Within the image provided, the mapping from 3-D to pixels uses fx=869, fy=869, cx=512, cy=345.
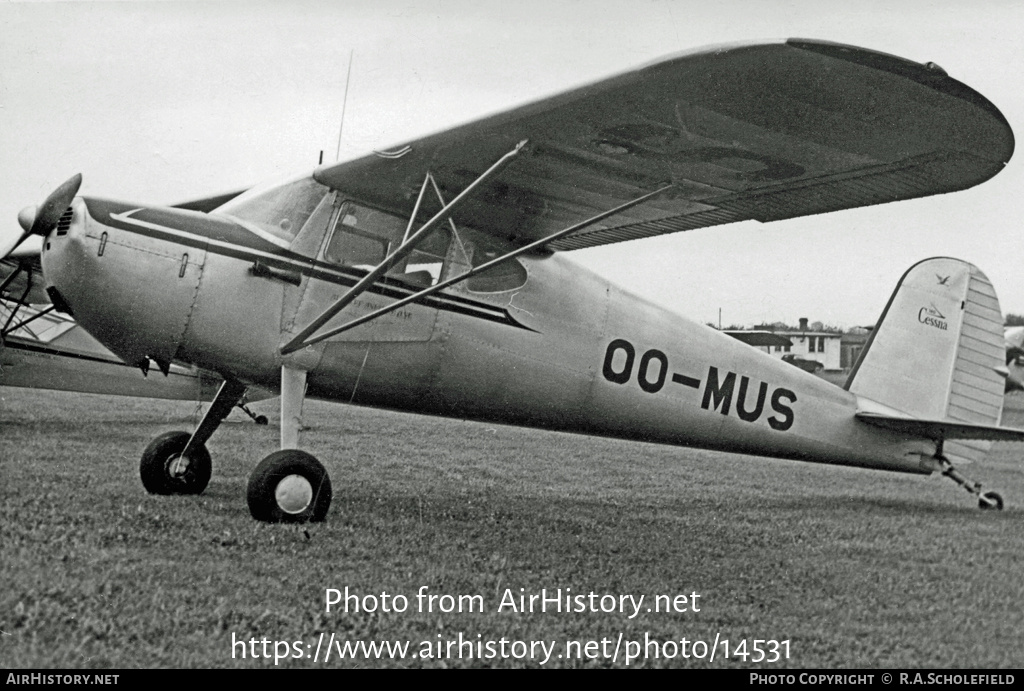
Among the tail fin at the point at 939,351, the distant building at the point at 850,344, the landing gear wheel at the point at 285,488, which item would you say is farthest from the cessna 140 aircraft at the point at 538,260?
the distant building at the point at 850,344

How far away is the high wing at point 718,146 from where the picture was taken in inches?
143

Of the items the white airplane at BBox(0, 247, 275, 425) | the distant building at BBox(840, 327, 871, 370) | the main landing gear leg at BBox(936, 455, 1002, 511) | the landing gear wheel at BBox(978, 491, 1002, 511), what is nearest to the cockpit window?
the main landing gear leg at BBox(936, 455, 1002, 511)

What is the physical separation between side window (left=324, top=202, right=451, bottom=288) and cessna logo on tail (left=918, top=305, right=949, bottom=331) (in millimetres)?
4406

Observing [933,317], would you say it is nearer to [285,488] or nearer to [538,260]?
[538,260]

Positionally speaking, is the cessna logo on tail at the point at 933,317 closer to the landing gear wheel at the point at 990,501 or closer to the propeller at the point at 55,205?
the landing gear wheel at the point at 990,501

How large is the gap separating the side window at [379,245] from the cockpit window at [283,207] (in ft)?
0.64

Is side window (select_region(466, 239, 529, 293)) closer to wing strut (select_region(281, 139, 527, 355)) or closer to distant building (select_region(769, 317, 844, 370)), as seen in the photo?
wing strut (select_region(281, 139, 527, 355))

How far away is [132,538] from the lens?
14.1 ft

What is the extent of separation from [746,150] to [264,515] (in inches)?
127

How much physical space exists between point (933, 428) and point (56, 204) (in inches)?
251

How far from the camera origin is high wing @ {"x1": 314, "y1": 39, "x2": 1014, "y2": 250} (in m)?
3.64

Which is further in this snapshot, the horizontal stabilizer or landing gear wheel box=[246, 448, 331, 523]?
the horizontal stabilizer
